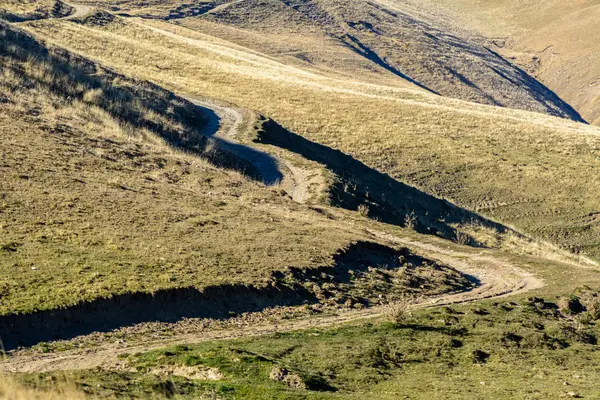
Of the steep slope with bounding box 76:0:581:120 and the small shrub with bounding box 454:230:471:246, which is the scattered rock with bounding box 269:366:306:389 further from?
the steep slope with bounding box 76:0:581:120

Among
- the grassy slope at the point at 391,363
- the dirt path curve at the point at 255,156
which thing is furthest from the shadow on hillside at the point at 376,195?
the grassy slope at the point at 391,363

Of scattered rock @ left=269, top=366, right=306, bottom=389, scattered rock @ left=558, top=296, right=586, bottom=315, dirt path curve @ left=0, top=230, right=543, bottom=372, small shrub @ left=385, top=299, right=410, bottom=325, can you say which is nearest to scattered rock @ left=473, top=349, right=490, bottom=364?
small shrub @ left=385, top=299, right=410, bottom=325

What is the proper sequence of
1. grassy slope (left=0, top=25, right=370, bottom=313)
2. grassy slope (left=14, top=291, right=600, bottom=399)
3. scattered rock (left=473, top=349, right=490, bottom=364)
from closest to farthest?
grassy slope (left=14, top=291, right=600, bottom=399)
scattered rock (left=473, top=349, right=490, bottom=364)
grassy slope (left=0, top=25, right=370, bottom=313)

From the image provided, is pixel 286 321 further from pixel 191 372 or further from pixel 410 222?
pixel 410 222

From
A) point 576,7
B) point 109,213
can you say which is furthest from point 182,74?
point 576,7

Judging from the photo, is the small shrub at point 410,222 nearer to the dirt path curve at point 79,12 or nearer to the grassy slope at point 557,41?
the dirt path curve at point 79,12

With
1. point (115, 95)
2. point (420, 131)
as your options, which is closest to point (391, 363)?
point (115, 95)
